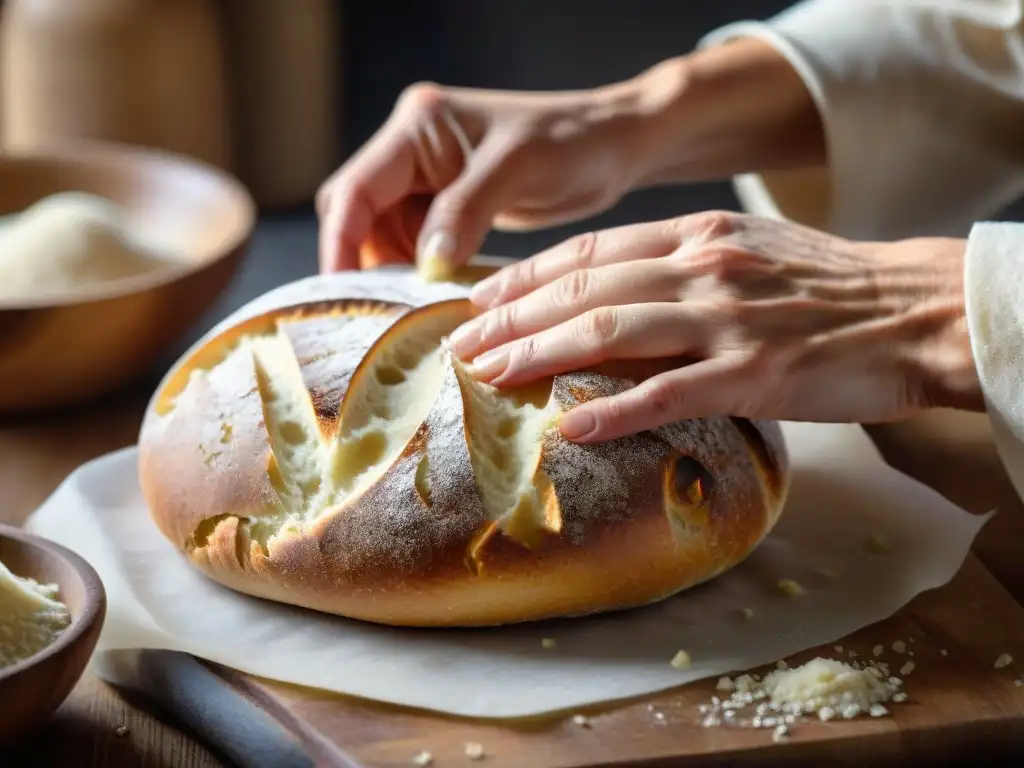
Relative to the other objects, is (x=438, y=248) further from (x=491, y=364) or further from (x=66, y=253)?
(x=66, y=253)

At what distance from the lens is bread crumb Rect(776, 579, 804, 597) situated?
1114 millimetres

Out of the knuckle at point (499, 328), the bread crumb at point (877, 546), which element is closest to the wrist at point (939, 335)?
the bread crumb at point (877, 546)

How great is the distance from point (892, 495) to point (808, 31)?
2.19 ft

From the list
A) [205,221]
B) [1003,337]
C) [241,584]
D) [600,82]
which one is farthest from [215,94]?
[1003,337]

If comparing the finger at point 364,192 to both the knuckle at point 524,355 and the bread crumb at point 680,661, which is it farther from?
the bread crumb at point 680,661

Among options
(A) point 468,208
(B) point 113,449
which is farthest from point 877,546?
(B) point 113,449

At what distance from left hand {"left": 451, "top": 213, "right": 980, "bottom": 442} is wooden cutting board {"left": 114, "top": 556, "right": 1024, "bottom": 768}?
222mm

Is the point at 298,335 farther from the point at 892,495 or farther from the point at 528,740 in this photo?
the point at 892,495

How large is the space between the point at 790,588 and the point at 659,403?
22cm

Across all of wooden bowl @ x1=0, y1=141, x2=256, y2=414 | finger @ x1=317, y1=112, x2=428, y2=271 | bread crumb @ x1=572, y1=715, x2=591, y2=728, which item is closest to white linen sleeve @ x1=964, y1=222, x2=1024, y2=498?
bread crumb @ x1=572, y1=715, x2=591, y2=728

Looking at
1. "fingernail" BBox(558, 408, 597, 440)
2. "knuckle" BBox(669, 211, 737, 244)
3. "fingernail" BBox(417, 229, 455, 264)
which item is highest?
"knuckle" BBox(669, 211, 737, 244)

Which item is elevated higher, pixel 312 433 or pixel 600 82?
pixel 312 433

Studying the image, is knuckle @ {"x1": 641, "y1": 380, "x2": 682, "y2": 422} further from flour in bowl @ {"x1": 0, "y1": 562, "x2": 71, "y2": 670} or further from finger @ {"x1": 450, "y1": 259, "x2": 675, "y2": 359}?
flour in bowl @ {"x1": 0, "y1": 562, "x2": 71, "y2": 670}

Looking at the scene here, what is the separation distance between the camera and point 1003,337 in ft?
3.63
